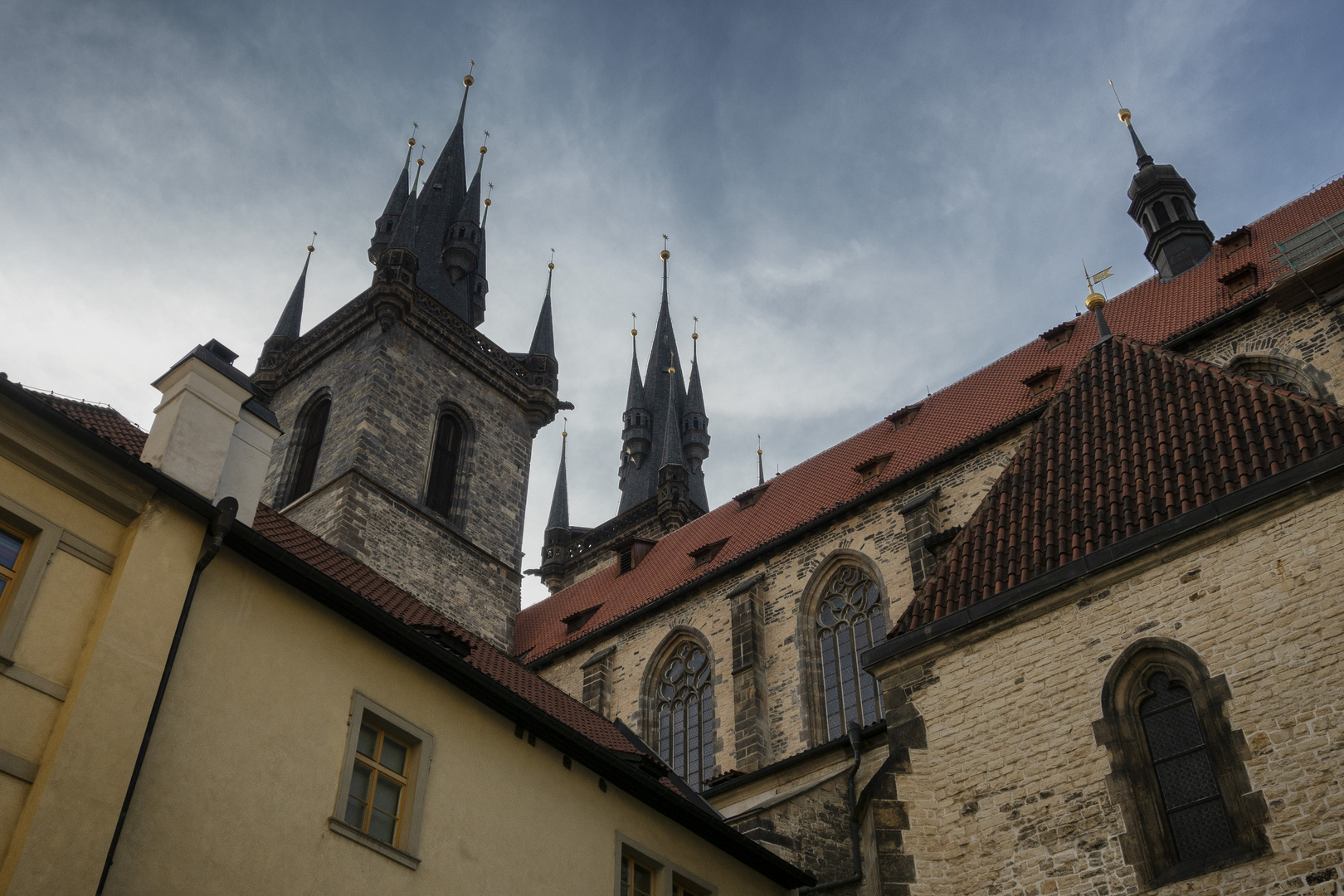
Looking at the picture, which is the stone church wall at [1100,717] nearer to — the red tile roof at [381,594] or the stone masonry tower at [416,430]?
the red tile roof at [381,594]

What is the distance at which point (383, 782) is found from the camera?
343 inches

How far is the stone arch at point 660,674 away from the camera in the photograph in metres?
20.1

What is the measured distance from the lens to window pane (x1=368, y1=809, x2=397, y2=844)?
8.39 meters

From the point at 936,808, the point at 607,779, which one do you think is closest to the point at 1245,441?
the point at 936,808

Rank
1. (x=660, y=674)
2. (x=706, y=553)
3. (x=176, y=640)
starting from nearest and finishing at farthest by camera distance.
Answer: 1. (x=176, y=640)
2. (x=660, y=674)
3. (x=706, y=553)

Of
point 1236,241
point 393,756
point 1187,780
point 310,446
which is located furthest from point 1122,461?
point 310,446

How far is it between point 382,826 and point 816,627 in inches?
452

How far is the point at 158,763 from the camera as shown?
7.14 metres

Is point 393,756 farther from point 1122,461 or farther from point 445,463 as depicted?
point 445,463

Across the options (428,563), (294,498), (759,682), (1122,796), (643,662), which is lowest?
(1122,796)

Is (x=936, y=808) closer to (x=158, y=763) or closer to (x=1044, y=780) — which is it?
(x=1044, y=780)

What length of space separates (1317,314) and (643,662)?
12.2 meters

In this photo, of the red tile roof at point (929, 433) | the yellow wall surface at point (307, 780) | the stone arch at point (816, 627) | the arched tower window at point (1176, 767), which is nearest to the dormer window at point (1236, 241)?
the red tile roof at point (929, 433)

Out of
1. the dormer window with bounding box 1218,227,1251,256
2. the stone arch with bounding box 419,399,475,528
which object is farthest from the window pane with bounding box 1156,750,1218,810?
the stone arch with bounding box 419,399,475,528
